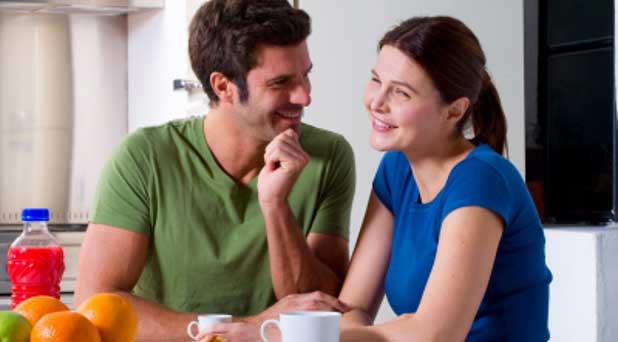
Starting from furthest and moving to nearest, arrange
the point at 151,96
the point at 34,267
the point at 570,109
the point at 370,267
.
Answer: the point at 151,96
the point at 570,109
the point at 34,267
the point at 370,267

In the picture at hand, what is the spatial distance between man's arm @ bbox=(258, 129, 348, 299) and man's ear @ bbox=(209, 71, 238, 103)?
175 mm

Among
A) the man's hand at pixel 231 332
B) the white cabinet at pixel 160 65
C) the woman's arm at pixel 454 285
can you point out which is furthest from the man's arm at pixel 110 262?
the white cabinet at pixel 160 65

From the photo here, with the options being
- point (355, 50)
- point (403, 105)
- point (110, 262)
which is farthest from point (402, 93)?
point (355, 50)

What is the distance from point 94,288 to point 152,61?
1.83 meters

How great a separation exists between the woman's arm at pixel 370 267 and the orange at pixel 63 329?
704 millimetres

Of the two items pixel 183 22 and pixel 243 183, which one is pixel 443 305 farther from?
pixel 183 22

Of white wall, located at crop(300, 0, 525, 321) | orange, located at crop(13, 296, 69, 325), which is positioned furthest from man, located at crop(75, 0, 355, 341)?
white wall, located at crop(300, 0, 525, 321)

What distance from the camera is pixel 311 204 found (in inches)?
86.7

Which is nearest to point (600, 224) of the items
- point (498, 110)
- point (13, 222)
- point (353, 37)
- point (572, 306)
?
point (572, 306)

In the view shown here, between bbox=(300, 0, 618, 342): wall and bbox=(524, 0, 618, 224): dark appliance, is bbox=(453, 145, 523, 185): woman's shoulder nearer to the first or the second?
bbox=(300, 0, 618, 342): wall

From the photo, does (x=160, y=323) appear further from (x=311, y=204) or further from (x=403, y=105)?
(x=403, y=105)

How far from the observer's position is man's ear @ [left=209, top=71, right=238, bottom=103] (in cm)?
Answer: 219

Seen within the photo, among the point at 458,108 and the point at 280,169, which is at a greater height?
the point at 458,108

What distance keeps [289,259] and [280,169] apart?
169 millimetres
